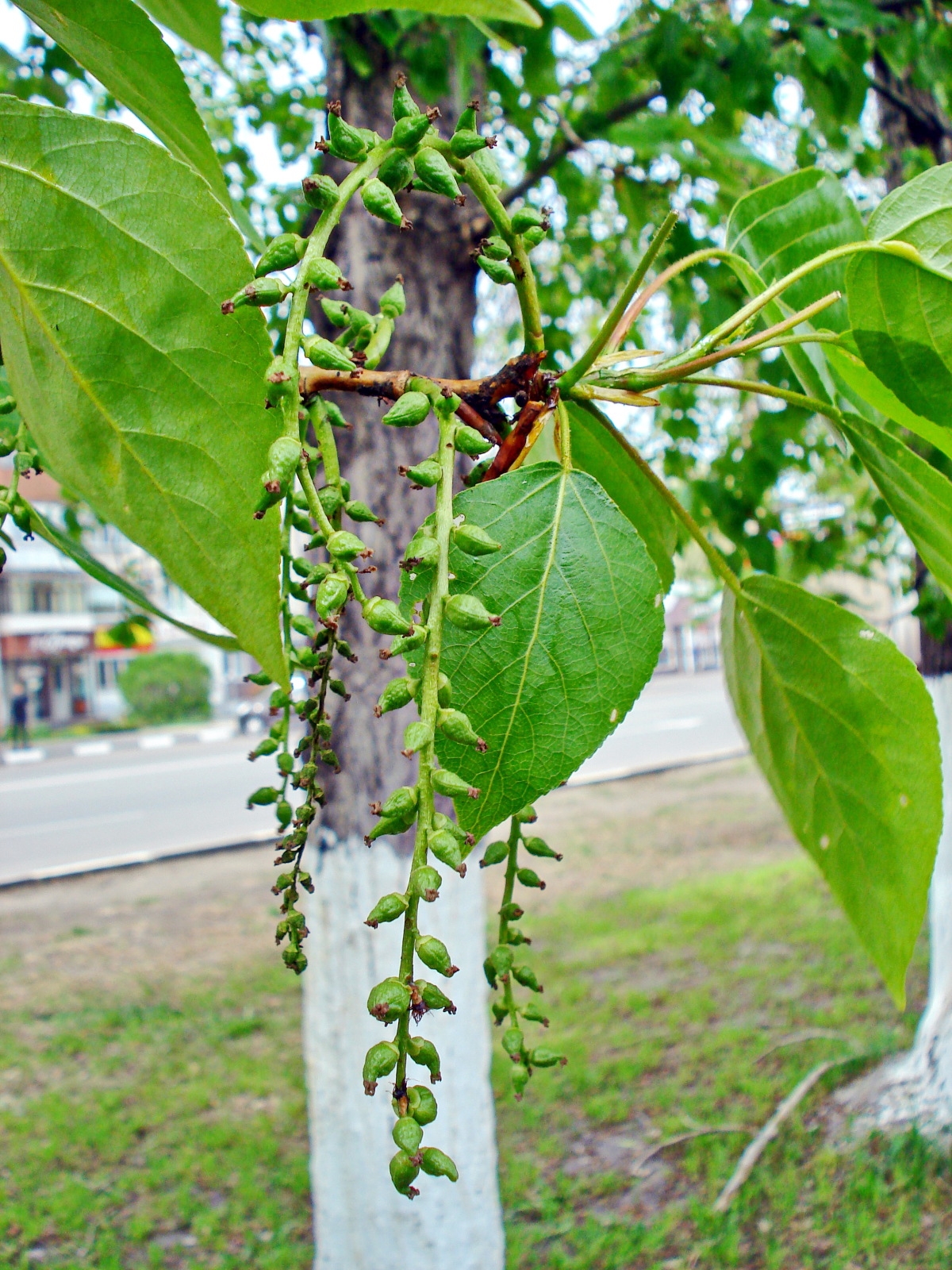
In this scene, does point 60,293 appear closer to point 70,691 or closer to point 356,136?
point 356,136

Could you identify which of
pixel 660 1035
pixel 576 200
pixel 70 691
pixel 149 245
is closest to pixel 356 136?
pixel 149 245

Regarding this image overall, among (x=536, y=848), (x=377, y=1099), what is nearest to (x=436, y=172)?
(x=536, y=848)

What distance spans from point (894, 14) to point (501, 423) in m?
2.61

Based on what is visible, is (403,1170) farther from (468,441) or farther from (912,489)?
(912,489)

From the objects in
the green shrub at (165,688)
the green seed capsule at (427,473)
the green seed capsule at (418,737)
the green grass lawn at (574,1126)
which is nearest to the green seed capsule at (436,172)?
the green seed capsule at (427,473)

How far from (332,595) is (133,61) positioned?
12.0 inches

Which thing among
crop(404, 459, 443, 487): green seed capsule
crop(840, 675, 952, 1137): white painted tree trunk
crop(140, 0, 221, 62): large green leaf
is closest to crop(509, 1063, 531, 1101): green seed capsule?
crop(404, 459, 443, 487): green seed capsule

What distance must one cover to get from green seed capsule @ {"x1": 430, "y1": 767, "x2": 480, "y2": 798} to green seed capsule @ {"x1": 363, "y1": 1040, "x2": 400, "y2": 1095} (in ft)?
0.29

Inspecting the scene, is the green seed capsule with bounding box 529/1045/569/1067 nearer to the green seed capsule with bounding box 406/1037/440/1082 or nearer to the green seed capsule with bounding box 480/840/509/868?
the green seed capsule with bounding box 480/840/509/868

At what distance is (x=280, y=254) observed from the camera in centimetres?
40

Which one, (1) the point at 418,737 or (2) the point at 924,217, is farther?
(2) the point at 924,217

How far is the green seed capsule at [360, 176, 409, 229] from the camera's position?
42cm

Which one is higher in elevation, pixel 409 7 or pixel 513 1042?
pixel 409 7

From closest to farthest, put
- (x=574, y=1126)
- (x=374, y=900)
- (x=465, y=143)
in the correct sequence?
(x=465, y=143), (x=374, y=900), (x=574, y=1126)
